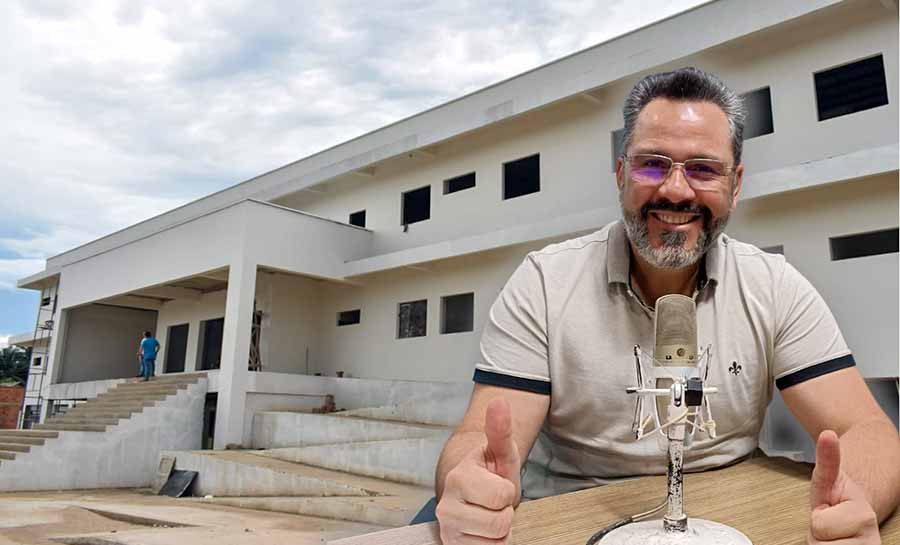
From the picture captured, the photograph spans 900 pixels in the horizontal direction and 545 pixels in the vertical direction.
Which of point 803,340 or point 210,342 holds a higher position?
point 210,342

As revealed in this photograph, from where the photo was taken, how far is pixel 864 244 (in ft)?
23.6

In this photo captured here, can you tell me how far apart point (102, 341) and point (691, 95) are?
59.8 feet

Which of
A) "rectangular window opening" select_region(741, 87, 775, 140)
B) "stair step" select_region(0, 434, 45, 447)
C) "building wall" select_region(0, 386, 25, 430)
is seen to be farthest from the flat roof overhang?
"rectangular window opening" select_region(741, 87, 775, 140)

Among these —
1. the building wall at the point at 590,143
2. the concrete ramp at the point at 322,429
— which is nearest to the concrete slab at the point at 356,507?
the concrete ramp at the point at 322,429

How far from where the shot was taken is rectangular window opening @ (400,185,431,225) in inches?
484

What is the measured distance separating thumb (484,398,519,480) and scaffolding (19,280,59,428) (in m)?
18.7

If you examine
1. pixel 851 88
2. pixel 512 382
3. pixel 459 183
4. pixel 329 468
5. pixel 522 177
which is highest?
pixel 459 183

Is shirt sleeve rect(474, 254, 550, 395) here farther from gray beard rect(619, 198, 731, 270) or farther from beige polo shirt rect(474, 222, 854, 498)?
gray beard rect(619, 198, 731, 270)

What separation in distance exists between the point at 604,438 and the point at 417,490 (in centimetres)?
653

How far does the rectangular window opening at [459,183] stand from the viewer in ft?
38.1

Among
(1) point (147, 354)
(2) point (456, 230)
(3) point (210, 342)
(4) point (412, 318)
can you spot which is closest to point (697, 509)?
(2) point (456, 230)

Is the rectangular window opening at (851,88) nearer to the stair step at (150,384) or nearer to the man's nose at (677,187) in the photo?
the man's nose at (677,187)

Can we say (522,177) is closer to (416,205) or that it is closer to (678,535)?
(416,205)

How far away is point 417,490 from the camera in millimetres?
7645
